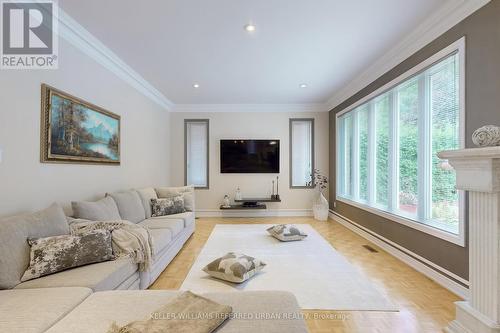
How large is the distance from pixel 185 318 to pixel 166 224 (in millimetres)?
2364

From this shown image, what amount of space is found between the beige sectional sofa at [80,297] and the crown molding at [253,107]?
4132 mm

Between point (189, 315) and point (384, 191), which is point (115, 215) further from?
point (384, 191)

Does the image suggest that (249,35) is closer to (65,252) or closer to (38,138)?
(38,138)

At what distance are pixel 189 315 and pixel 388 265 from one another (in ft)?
9.28

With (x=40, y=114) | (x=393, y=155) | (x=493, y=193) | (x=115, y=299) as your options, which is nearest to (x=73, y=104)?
(x=40, y=114)

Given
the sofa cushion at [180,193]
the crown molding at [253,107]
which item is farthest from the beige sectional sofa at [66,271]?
the crown molding at [253,107]

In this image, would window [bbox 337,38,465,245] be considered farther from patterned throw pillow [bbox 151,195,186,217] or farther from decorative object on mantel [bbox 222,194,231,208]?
patterned throw pillow [bbox 151,195,186,217]

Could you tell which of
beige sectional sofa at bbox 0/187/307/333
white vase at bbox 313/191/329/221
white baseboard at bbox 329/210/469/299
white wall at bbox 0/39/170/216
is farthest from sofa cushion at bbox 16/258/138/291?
white vase at bbox 313/191/329/221

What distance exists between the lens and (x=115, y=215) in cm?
295

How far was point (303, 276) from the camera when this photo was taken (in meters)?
2.73

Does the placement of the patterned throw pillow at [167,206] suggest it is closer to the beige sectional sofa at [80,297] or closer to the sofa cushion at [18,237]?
the beige sectional sofa at [80,297]

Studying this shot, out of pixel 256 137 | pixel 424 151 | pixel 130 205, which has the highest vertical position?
pixel 256 137

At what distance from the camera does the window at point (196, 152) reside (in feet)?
20.6

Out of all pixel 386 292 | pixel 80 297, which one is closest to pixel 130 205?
pixel 80 297
